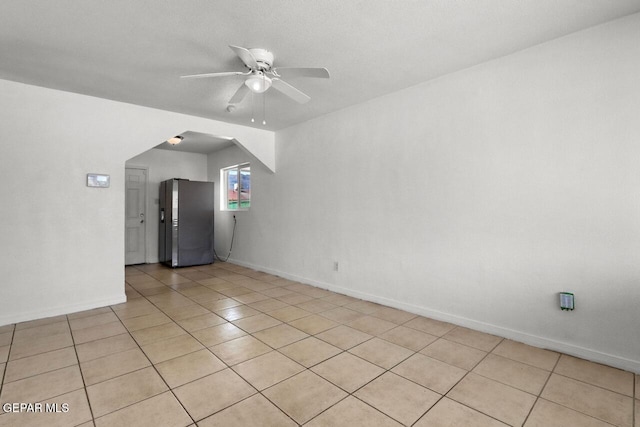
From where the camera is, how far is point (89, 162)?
12.4ft

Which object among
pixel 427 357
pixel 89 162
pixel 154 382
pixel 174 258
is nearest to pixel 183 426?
pixel 154 382

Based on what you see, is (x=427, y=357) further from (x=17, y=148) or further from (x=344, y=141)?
(x=17, y=148)

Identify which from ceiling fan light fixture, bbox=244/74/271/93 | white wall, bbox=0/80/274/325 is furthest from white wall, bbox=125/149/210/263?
ceiling fan light fixture, bbox=244/74/271/93

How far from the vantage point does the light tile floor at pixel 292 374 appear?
5.85 feet

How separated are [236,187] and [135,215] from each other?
228cm

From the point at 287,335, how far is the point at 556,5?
3.44 meters

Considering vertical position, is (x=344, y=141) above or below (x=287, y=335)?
above

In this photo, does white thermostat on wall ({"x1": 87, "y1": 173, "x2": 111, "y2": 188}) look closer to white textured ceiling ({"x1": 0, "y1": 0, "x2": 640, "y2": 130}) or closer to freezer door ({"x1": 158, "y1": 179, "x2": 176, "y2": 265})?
white textured ceiling ({"x1": 0, "y1": 0, "x2": 640, "y2": 130})

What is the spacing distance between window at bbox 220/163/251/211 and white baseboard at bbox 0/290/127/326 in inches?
121

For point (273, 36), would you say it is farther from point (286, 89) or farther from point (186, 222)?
point (186, 222)

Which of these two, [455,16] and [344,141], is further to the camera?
[344,141]

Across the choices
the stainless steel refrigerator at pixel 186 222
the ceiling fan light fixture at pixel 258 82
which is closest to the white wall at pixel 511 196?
the ceiling fan light fixture at pixel 258 82

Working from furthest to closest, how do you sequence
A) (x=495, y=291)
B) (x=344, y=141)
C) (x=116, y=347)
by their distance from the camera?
(x=344, y=141)
(x=495, y=291)
(x=116, y=347)
